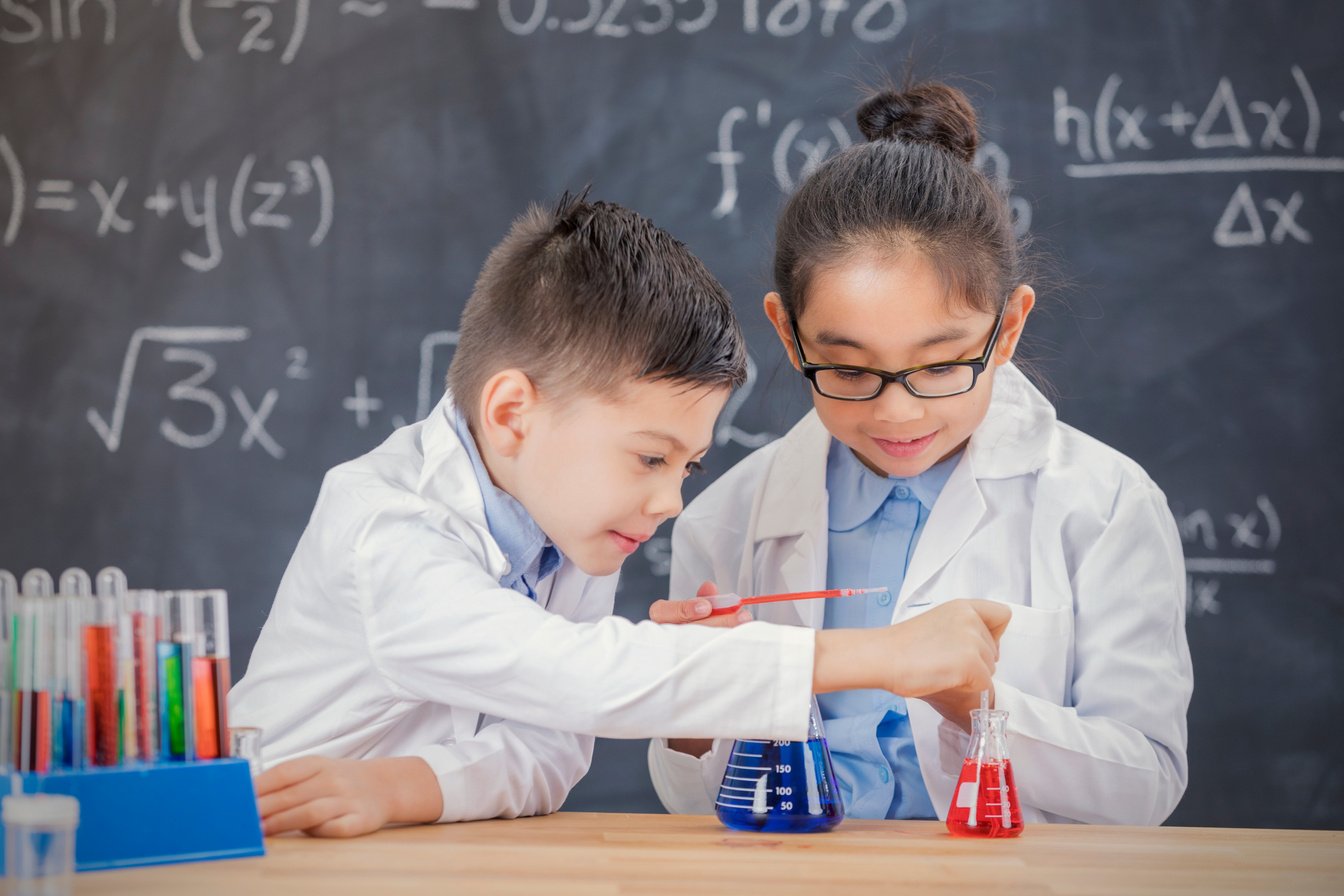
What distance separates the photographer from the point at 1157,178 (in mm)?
2311

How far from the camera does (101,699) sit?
1.01 m

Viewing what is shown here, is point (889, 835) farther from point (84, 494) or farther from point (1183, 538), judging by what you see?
point (84, 494)

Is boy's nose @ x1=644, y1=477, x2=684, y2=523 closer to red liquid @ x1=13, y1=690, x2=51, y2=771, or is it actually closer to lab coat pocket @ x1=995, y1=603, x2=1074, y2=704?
lab coat pocket @ x1=995, y1=603, x2=1074, y2=704

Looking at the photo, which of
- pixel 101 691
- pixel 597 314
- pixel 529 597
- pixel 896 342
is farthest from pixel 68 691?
pixel 896 342

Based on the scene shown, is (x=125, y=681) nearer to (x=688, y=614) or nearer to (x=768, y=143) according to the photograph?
(x=688, y=614)

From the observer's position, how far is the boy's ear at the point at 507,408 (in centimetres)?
136

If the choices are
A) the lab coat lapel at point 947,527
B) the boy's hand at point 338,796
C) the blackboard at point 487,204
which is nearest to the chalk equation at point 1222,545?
the blackboard at point 487,204

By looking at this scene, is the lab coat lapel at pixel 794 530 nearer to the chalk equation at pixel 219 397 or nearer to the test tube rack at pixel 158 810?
the chalk equation at pixel 219 397

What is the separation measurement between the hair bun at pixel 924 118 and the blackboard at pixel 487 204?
1.81ft

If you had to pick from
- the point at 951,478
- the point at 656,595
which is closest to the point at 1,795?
the point at 951,478

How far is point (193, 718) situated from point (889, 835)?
1.99 ft

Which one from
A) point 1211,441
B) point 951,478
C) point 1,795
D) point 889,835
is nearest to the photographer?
point 1,795

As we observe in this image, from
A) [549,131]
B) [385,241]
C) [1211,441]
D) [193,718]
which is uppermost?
[549,131]

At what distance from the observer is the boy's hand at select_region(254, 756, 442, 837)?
3.73 feet
